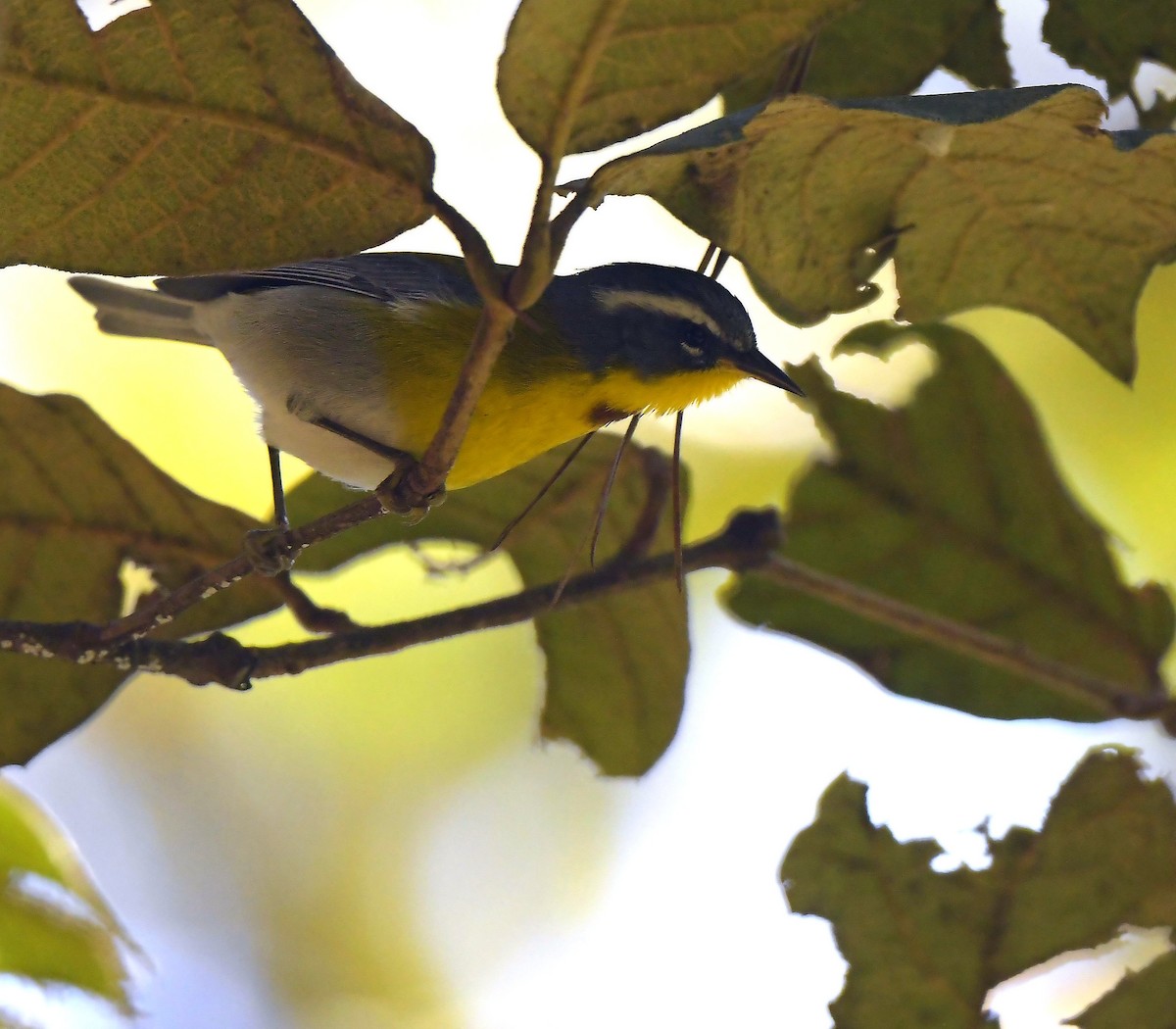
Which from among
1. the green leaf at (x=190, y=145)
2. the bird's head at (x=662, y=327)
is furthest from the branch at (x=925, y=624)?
the green leaf at (x=190, y=145)

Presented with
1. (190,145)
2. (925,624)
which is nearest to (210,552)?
(190,145)

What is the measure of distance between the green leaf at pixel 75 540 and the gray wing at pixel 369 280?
0.32 m

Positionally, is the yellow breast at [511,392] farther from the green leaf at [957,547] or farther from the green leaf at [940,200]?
the green leaf at [940,200]

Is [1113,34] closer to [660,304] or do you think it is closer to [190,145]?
[660,304]

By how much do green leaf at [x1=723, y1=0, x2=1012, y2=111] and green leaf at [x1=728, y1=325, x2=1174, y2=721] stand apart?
14.9 inches

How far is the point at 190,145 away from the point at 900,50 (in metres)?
0.95

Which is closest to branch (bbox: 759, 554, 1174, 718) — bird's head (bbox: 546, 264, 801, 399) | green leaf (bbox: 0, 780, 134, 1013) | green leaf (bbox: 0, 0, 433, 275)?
bird's head (bbox: 546, 264, 801, 399)

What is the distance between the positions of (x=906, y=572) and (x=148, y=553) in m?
1.12

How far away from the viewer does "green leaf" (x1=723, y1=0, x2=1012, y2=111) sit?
5.53ft

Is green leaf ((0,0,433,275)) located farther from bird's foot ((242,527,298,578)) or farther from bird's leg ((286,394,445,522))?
bird's foot ((242,527,298,578))

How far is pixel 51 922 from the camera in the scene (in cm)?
176

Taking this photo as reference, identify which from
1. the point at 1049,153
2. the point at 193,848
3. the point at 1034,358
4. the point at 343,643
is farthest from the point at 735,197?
the point at 193,848

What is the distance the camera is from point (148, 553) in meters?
1.91

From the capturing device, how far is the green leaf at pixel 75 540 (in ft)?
5.95
